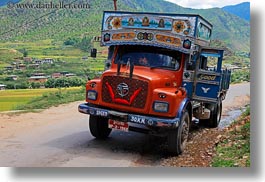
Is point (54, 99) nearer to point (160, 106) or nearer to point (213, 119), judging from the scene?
point (213, 119)

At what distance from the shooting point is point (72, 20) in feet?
29.2

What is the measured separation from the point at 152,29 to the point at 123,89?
1.09 meters

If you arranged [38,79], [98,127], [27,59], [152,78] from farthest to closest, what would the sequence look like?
[38,79], [27,59], [98,127], [152,78]

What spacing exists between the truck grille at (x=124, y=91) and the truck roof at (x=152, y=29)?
2.56 feet

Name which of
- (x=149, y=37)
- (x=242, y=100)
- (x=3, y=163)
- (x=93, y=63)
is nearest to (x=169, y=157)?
(x=149, y=37)

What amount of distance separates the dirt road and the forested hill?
172 cm

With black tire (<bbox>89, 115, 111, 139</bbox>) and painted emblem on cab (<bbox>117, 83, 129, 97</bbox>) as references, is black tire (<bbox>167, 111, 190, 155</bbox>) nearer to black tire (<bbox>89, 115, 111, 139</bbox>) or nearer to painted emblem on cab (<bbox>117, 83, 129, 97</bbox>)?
painted emblem on cab (<bbox>117, 83, 129, 97</bbox>)

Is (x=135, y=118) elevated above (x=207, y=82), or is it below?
below

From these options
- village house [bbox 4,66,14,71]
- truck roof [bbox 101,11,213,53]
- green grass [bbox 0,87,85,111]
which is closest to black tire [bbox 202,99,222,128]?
truck roof [bbox 101,11,213,53]

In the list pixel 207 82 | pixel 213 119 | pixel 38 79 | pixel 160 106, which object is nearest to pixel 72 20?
pixel 38 79

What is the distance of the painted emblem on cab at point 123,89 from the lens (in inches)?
260

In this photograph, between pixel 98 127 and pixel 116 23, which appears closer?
pixel 116 23

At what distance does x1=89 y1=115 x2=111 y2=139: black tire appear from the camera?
291 inches

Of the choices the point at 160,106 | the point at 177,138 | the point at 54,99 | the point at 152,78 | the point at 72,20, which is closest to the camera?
the point at 160,106
